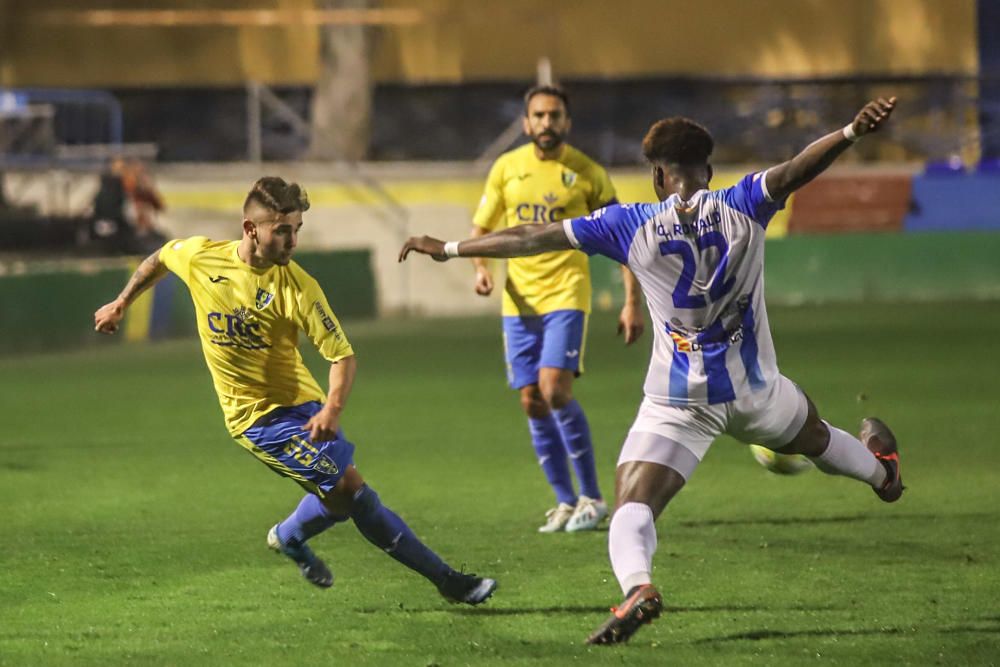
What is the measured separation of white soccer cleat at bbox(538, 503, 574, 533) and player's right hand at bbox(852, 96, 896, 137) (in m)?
3.49

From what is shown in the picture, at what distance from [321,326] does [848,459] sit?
218 cm

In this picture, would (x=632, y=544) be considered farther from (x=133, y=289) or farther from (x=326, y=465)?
(x=133, y=289)

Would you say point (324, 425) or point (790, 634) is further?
point (790, 634)

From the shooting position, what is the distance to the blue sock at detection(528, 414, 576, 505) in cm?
920

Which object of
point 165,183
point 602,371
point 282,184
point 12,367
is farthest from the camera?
point 165,183

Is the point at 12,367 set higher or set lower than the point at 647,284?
lower

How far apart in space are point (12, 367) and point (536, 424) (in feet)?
33.6

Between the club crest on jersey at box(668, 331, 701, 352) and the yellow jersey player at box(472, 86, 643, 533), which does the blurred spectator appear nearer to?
the yellow jersey player at box(472, 86, 643, 533)

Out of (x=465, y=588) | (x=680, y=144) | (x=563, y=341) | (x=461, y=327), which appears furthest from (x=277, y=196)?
(x=461, y=327)

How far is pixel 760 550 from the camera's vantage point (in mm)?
8227

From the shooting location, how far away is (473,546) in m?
8.42

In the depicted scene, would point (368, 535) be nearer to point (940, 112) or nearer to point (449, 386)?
point (449, 386)

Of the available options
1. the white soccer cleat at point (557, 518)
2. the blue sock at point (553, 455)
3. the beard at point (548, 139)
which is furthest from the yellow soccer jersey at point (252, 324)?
the beard at point (548, 139)

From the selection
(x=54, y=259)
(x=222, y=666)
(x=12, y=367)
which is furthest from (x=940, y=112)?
(x=222, y=666)
